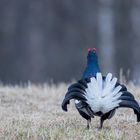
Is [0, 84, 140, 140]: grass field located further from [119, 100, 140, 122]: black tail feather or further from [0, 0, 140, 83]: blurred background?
[0, 0, 140, 83]: blurred background

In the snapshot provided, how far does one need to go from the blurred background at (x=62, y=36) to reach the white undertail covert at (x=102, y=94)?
52.1 ft

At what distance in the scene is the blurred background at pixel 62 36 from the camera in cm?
2673

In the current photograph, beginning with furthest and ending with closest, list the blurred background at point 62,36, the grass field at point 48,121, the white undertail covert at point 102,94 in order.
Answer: the blurred background at point 62,36 → the grass field at point 48,121 → the white undertail covert at point 102,94

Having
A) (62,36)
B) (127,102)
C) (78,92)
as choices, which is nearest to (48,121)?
(78,92)

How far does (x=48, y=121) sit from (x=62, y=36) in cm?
1856

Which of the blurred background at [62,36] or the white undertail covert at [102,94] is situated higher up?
the blurred background at [62,36]

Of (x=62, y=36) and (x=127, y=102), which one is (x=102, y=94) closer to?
(x=127, y=102)

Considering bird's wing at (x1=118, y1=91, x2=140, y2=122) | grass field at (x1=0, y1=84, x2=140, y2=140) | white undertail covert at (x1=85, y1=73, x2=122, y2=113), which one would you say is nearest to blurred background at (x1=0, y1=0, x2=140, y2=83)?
grass field at (x1=0, y1=84, x2=140, y2=140)

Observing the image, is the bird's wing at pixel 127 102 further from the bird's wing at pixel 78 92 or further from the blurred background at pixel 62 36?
the blurred background at pixel 62 36

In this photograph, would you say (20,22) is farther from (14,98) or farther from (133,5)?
(14,98)

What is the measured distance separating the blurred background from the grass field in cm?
1295

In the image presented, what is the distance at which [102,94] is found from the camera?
9.56 m

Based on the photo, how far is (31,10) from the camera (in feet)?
96.6

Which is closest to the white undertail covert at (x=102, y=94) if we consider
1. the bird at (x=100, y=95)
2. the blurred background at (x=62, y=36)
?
the bird at (x=100, y=95)
